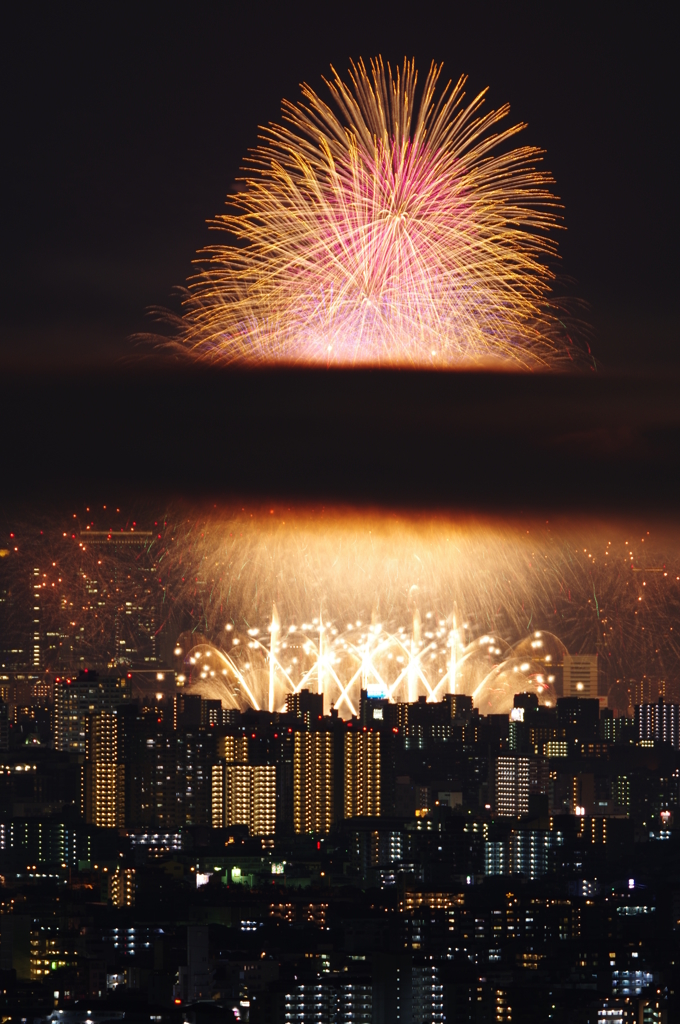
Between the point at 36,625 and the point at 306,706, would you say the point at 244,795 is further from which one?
the point at 36,625

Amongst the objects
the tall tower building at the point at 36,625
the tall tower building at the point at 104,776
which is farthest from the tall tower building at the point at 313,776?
the tall tower building at the point at 36,625

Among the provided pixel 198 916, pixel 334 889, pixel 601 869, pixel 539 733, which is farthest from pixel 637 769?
pixel 198 916

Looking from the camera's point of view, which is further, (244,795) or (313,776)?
(313,776)

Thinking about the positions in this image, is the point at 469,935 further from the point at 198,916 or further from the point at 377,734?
the point at 377,734

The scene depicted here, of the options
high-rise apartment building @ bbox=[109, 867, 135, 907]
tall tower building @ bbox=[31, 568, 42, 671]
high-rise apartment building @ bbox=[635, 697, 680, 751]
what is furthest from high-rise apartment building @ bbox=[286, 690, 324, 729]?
high-rise apartment building @ bbox=[109, 867, 135, 907]

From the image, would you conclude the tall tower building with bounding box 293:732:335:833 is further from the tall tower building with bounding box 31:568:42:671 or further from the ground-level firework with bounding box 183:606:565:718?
the tall tower building with bounding box 31:568:42:671

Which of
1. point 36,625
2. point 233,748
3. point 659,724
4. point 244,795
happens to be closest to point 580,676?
point 659,724
